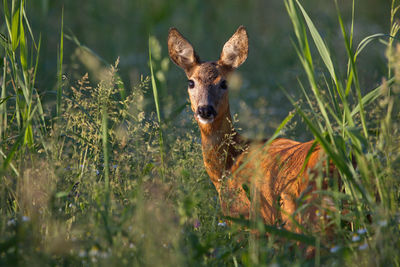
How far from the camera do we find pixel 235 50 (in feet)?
15.3

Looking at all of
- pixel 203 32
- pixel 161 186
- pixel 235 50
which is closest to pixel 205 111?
pixel 235 50

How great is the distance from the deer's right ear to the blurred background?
5.17ft

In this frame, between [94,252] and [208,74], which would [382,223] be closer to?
[94,252]

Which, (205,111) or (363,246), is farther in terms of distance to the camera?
(205,111)

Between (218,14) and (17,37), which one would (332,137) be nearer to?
(17,37)

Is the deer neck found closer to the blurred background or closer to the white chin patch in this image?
the white chin patch

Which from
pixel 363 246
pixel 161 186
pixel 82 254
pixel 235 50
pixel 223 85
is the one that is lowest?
pixel 363 246

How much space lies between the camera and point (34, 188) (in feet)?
9.72

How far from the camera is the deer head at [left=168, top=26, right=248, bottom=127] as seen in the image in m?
4.11

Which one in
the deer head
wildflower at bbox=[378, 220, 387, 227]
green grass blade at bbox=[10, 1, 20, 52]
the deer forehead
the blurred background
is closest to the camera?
wildflower at bbox=[378, 220, 387, 227]

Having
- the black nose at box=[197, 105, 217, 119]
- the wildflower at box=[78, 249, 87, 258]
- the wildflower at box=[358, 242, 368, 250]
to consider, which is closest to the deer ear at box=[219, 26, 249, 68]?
the black nose at box=[197, 105, 217, 119]

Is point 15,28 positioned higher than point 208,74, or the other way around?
point 15,28

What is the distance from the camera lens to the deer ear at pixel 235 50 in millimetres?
4621

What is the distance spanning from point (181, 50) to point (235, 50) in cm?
46
